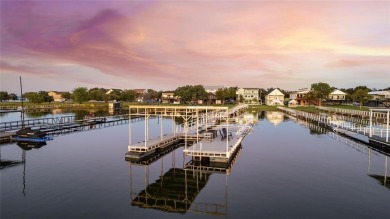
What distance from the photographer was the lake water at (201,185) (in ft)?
47.3

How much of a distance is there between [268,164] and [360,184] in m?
6.94

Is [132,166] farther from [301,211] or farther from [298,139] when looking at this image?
[298,139]

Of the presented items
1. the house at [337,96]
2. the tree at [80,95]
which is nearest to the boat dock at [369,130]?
the house at [337,96]

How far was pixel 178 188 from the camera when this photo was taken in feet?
59.7

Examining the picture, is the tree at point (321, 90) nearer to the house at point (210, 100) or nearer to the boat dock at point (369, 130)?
the house at point (210, 100)

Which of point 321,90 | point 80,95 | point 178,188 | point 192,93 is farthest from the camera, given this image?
point 80,95

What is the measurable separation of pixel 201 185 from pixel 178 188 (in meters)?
1.58

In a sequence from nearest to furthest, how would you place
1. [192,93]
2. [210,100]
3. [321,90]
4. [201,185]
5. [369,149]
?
[201,185]
[369,149]
[321,90]
[192,93]
[210,100]

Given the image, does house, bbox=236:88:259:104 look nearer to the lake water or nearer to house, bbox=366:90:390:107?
house, bbox=366:90:390:107

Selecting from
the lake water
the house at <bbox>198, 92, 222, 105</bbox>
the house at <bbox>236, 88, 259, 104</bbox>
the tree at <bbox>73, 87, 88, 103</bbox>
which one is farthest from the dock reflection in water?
the house at <bbox>236, 88, 259, 104</bbox>

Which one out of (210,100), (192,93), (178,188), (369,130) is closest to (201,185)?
(178,188)

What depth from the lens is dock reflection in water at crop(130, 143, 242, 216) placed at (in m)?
15.1

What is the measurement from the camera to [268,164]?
2362 centimetres

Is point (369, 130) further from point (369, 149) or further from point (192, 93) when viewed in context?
point (192, 93)
